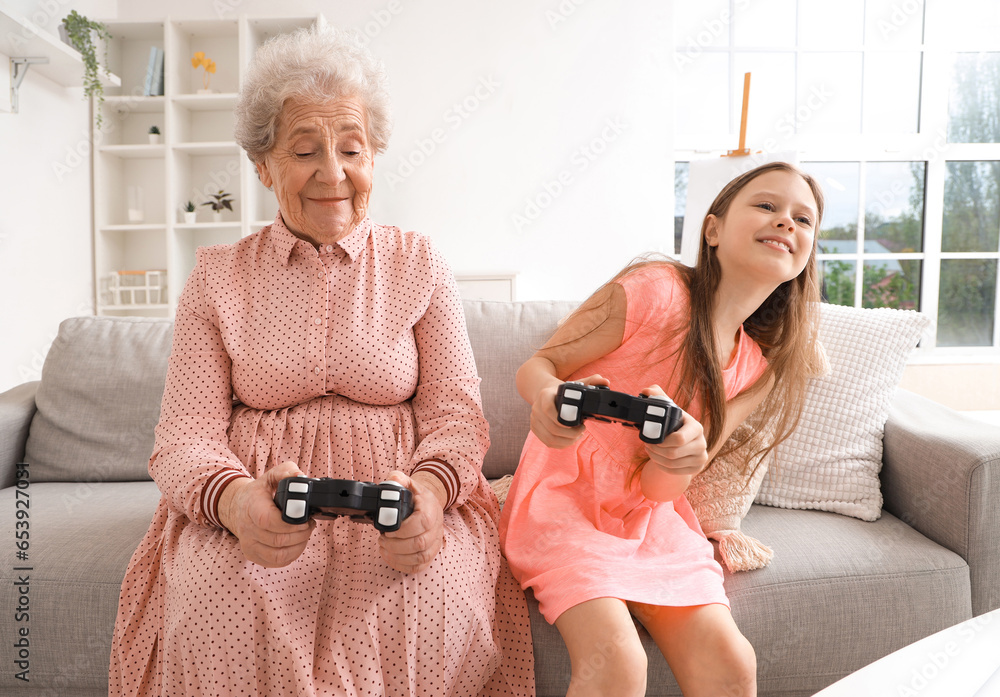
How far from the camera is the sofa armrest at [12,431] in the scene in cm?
162

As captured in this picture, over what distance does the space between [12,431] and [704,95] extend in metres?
3.73

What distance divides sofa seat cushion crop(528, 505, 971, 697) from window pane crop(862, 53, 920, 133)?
3.41 meters

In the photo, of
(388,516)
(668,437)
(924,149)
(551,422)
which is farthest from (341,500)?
(924,149)

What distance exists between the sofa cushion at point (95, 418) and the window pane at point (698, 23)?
3474 mm

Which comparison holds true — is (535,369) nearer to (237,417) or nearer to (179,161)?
(237,417)

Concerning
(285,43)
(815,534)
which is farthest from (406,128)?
(815,534)

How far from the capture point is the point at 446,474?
109 cm

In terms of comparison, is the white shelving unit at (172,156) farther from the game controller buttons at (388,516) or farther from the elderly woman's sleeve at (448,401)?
the game controller buttons at (388,516)

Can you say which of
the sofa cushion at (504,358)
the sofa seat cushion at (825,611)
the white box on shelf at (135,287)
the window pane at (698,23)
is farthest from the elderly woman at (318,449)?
the window pane at (698,23)

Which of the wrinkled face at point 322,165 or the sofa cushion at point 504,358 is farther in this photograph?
the sofa cushion at point 504,358

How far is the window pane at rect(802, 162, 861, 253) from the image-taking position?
156 inches

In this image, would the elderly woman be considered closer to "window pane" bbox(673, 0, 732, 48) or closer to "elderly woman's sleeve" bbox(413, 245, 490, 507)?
"elderly woman's sleeve" bbox(413, 245, 490, 507)

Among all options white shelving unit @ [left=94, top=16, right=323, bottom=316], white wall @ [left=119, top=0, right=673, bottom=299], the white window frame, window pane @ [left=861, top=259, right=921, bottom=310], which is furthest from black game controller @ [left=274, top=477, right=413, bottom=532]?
window pane @ [left=861, top=259, right=921, bottom=310]

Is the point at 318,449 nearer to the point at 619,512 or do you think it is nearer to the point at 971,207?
the point at 619,512
